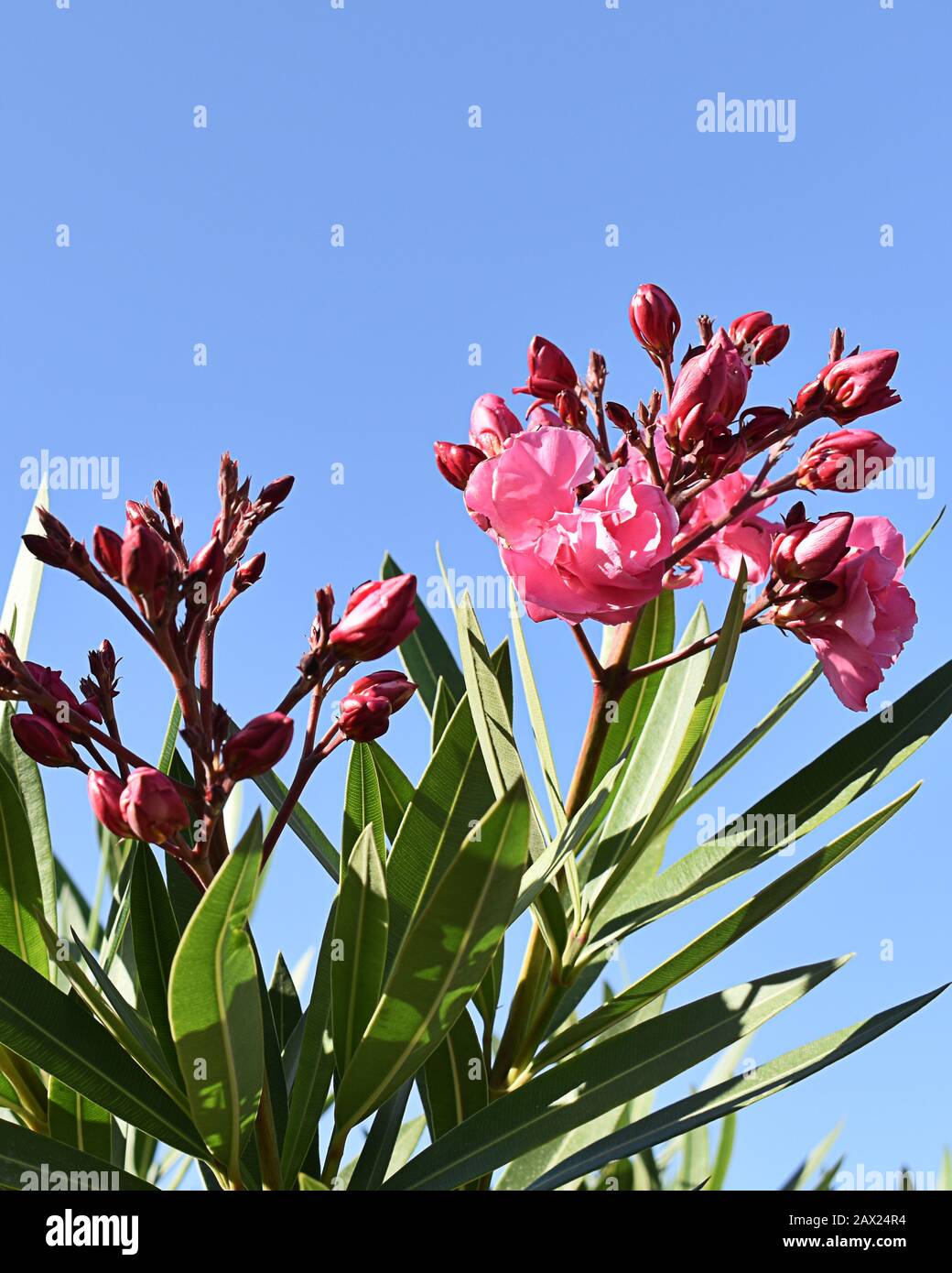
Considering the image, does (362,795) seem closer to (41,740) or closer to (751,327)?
(41,740)

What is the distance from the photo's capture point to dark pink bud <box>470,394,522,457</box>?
133cm

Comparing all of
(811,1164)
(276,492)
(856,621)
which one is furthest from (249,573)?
(811,1164)

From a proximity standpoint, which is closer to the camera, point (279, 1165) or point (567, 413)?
point (279, 1165)

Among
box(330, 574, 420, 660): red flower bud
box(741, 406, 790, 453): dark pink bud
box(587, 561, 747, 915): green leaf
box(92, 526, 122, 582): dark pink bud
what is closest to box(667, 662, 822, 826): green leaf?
box(587, 561, 747, 915): green leaf

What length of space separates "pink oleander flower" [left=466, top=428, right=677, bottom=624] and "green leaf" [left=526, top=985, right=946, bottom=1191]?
18.8 inches

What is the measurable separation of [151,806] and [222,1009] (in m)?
0.18

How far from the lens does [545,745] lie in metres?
1.40

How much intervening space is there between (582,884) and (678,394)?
577mm

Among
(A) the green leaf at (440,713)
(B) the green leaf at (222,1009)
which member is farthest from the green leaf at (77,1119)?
(A) the green leaf at (440,713)

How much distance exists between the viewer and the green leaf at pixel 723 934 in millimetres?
1131

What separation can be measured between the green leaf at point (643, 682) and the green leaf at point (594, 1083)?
1.47ft

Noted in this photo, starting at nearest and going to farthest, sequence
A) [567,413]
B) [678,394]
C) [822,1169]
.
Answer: [678,394], [567,413], [822,1169]
